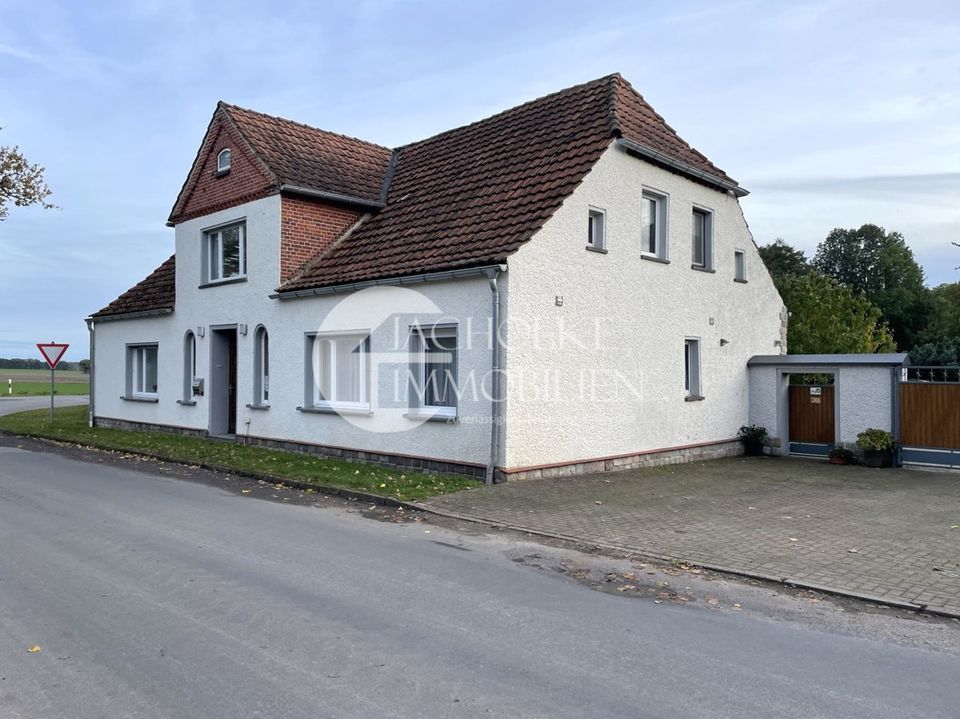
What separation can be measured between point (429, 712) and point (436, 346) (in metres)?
9.31

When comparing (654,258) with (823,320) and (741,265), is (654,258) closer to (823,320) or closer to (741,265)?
(741,265)

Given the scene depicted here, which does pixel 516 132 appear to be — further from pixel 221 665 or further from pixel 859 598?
pixel 221 665

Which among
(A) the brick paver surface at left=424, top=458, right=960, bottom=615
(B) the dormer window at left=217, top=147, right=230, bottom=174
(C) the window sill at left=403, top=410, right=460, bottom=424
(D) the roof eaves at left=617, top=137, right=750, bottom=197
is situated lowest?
(A) the brick paver surface at left=424, top=458, right=960, bottom=615

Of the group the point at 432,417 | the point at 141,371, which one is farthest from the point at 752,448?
the point at 141,371

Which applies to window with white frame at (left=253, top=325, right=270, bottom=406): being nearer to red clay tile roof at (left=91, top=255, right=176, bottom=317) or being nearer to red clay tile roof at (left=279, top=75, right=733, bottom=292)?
red clay tile roof at (left=279, top=75, right=733, bottom=292)

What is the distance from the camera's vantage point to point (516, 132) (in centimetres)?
1573

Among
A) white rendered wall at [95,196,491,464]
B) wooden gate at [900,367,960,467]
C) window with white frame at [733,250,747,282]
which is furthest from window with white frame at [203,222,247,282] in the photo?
wooden gate at [900,367,960,467]

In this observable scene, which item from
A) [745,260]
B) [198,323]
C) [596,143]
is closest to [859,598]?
[596,143]

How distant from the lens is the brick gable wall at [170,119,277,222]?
1664cm

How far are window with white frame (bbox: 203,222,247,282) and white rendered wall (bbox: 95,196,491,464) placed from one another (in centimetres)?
22

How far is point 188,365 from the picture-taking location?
745 inches

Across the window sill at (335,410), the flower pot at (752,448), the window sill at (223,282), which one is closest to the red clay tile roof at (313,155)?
the window sill at (223,282)

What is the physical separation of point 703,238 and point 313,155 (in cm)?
937

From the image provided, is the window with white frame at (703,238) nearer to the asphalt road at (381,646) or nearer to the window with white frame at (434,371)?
the window with white frame at (434,371)
